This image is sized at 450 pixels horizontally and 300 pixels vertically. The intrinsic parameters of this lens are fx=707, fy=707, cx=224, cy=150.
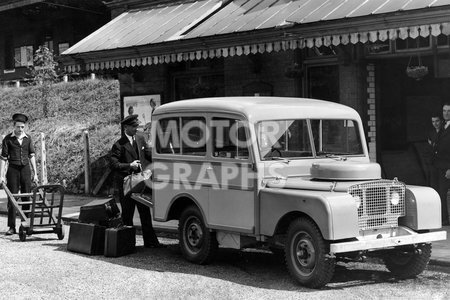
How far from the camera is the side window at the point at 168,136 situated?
30.2 ft

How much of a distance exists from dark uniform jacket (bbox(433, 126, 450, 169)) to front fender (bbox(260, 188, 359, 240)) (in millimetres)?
4505

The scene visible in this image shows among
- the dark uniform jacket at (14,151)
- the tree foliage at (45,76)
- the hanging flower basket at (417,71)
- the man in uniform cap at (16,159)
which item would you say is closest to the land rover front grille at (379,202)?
the hanging flower basket at (417,71)

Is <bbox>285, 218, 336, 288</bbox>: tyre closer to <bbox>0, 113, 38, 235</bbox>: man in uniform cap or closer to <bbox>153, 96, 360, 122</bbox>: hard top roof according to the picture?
<bbox>153, 96, 360, 122</bbox>: hard top roof

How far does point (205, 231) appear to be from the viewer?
28.5 feet

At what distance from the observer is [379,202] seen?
754 centimetres

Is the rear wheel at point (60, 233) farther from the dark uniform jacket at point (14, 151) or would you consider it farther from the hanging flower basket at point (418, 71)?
the hanging flower basket at point (418, 71)

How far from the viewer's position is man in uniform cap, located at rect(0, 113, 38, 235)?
11922mm

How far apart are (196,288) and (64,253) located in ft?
10.3

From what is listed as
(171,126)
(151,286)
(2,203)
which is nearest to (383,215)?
(151,286)

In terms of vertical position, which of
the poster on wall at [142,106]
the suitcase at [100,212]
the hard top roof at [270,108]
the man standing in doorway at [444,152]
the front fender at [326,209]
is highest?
the poster on wall at [142,106]

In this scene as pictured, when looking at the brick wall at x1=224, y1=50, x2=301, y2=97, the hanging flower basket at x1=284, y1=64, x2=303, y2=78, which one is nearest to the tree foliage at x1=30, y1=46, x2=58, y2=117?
the brick wall at x1=224, y1=50, x2=301, y2=97

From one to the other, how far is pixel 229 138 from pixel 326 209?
1844 millimetres

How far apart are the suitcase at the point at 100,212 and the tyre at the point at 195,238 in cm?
139

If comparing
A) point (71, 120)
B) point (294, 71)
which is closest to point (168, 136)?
point (294, 71)
